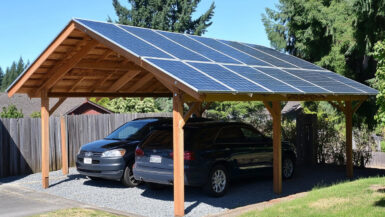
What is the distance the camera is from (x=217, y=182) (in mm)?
10719

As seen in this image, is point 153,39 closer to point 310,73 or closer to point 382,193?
point 310,73

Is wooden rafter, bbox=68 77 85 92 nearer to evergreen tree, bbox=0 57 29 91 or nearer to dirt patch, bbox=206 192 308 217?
dirt patch, bbox=206 192 308 217

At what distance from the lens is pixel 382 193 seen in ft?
33.1

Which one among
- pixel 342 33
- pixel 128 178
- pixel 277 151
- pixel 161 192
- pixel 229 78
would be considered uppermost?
pixel 342 33

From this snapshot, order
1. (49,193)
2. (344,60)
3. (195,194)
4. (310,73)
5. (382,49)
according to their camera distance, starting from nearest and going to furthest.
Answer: (382,49)
(195,194)
(49,193)
(310,73)
(344,60)

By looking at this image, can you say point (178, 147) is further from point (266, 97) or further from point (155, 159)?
point (266, 97)

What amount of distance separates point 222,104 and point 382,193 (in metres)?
30.4

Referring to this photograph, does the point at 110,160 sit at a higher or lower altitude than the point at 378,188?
higher

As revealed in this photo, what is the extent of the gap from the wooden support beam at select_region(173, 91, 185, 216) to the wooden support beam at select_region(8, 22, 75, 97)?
3.48 m

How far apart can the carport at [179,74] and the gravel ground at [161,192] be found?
580mm

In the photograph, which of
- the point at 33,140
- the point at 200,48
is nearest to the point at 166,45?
the point at 200,48

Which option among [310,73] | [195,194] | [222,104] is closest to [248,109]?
[222,104]

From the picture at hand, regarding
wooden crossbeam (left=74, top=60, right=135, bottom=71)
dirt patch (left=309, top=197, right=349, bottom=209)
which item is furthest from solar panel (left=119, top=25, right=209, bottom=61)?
dirt patch (left=309, top=197, right=349, bottom=209)

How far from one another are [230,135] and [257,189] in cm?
157
